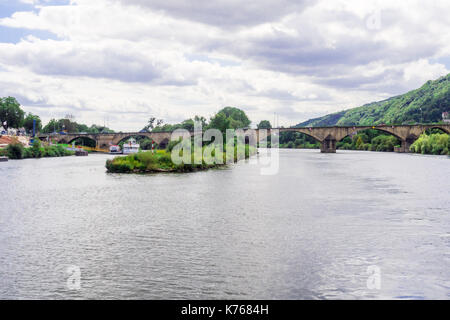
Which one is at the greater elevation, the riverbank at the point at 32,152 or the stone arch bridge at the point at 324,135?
the stone arch bridge at the point at 324,135

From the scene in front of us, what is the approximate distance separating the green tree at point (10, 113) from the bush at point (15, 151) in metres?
70.9

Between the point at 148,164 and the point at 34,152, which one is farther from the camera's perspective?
the point at 34,152

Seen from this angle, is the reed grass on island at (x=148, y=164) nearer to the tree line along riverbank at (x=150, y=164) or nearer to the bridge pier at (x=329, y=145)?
the tree line along riverbank at (x=150, y=164)

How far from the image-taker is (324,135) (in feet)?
529

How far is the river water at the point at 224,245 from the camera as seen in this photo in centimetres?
1477

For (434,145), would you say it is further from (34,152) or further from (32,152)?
(32,152)

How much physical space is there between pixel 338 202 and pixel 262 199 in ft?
18.8

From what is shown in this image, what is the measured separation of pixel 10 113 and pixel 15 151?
244 ft

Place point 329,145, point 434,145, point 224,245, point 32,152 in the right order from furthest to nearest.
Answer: point 329,145 < point 434,145 < point 32,152 < point 224,245

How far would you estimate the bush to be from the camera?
106500 millimetres

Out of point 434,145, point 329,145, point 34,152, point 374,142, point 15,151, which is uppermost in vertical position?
point 374,142

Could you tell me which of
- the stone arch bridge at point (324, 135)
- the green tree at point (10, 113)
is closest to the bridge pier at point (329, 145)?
the stone arch bridge at point (324, 135)

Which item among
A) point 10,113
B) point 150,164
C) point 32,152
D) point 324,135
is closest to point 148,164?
point 150,164
